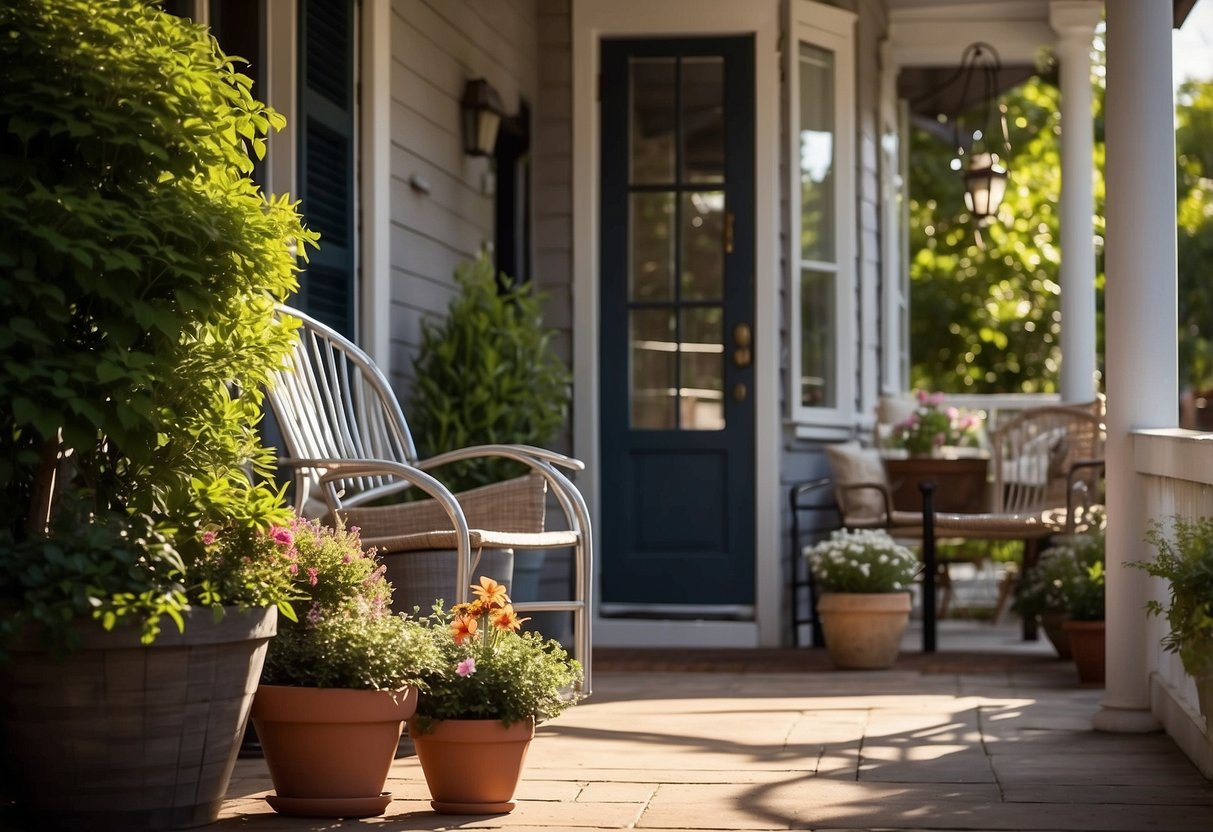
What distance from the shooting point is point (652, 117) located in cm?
641

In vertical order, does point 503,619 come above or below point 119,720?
above

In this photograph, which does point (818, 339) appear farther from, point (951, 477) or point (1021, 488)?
point (1021, 488)

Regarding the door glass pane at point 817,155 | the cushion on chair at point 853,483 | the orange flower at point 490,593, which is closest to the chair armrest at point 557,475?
the orange flower at point 490,593

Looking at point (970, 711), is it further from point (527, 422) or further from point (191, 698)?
point (191, 698)

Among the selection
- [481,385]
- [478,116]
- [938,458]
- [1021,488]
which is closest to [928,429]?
[938,458]

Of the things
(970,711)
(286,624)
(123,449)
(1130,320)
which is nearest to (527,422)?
(970,711)

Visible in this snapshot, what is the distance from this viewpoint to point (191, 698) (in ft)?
8.54

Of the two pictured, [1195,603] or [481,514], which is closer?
[1195,603]

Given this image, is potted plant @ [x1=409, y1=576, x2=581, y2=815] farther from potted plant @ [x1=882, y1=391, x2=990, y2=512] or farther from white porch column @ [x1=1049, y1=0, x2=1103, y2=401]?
white porch column @ [x1=1049, y1=0, x2=1103, y2=401]

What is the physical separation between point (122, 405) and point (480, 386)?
2.63 m

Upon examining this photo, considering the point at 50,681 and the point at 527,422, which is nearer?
the point at 50,681

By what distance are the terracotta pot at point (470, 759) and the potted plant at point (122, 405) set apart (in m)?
0.37

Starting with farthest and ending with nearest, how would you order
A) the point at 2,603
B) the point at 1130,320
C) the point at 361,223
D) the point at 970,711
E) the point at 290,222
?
the point at 361,223
the point at 970,711
the point at 1130,320
the point at 290,222
the point at 2,603

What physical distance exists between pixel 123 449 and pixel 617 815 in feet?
3.43
